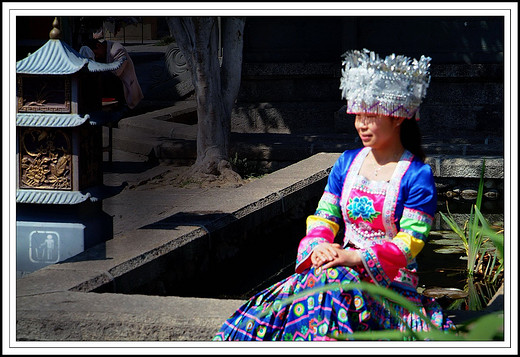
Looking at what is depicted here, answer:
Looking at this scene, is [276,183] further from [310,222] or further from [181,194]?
[310,222]

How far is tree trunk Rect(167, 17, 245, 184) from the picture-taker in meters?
8.92

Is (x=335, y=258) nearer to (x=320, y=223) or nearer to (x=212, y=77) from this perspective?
(x=320, y=223)

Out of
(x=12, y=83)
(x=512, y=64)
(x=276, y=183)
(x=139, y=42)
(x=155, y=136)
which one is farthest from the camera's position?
(x=139, y=42)

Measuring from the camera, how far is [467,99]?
12086mm

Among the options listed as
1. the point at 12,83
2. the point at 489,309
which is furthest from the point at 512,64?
the point at 12,83

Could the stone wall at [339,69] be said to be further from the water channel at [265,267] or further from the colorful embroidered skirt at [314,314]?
the colorful embroidered skirt at [314,314]

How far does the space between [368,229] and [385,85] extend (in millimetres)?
696

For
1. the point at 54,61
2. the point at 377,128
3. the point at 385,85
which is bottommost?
the point at 377,128

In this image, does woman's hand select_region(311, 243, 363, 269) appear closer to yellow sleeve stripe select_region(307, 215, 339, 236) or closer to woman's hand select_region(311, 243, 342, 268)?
woman's hand select_region(311, 243, 342, 268)

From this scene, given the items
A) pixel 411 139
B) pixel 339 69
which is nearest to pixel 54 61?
pixel 411 139

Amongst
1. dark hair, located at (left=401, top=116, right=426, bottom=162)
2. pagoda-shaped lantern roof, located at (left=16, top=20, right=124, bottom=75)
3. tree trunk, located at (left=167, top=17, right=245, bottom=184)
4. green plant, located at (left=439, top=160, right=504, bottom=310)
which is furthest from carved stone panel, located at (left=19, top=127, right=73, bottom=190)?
tree trunk, located at (left=167, top=17, right=245, bottom=184)

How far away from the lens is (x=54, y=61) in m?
5.10

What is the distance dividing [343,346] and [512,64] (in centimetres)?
183

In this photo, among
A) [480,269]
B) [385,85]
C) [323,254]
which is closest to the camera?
[323,254]
